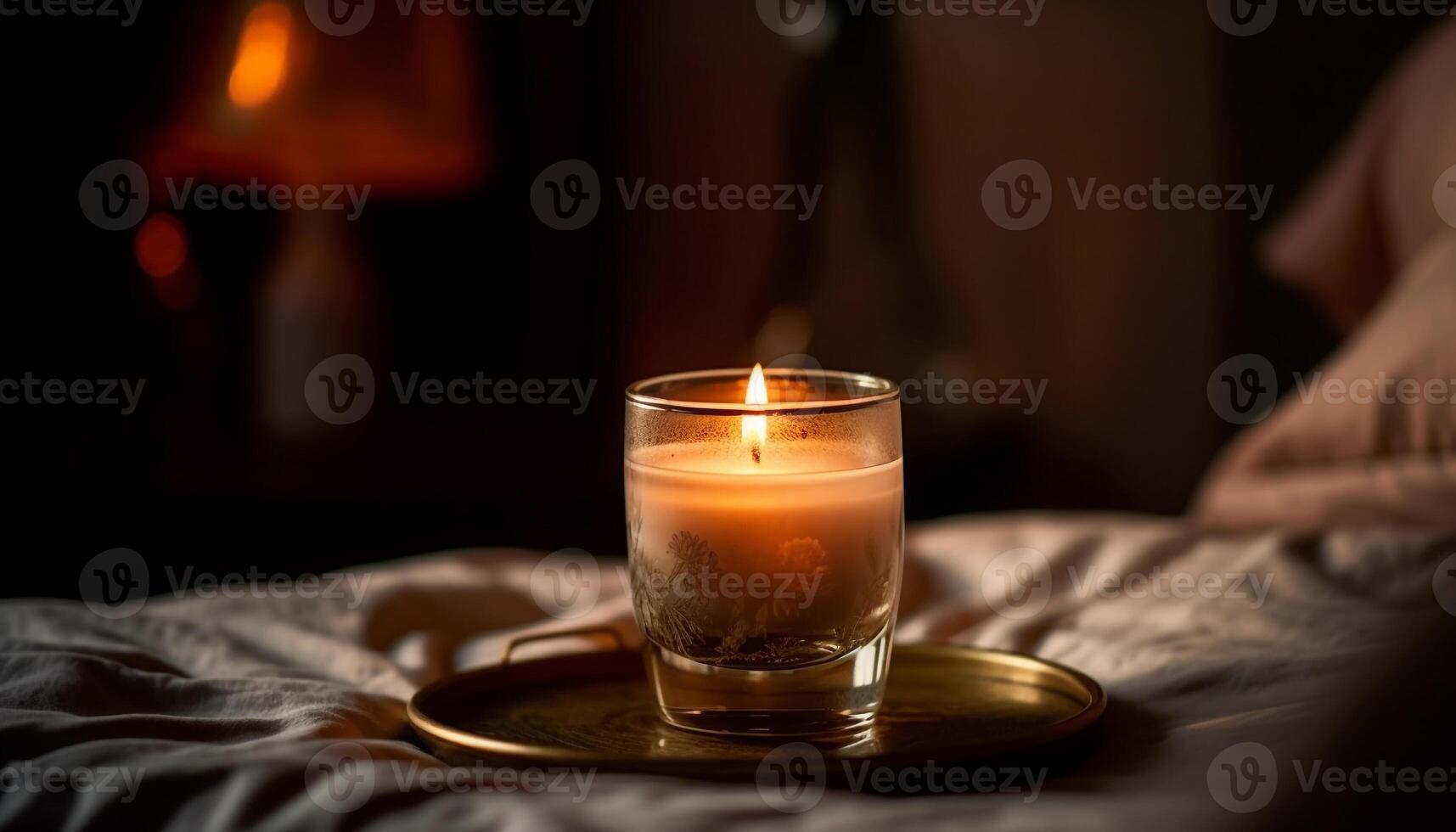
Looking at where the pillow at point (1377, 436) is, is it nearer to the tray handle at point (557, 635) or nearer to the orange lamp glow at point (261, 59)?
the tray handle at point (557, 635)

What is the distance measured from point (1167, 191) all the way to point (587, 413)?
2.48 feet

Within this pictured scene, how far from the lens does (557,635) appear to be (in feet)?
2.16

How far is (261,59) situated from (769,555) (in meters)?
1.14

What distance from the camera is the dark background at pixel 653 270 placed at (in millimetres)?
1475

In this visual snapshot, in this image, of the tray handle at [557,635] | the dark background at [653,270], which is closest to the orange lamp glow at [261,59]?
the dark background at [653,270]

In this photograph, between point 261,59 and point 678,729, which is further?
point 261,59

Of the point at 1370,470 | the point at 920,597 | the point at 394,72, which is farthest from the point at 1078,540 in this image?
the point at 394,72

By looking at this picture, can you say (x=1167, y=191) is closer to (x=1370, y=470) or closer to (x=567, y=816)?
(x=1370, y=470)

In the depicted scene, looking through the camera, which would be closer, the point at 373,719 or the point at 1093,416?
the point at 373,719

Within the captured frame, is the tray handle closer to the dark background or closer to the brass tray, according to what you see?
the brass tray

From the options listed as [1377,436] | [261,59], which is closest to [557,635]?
[1377,436]

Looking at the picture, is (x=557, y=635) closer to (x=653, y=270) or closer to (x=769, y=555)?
(x=769, y=555)

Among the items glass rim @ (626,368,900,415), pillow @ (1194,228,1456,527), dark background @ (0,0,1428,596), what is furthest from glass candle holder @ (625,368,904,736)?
dark background @ (0,0,1428,596)

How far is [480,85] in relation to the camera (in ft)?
5.47
